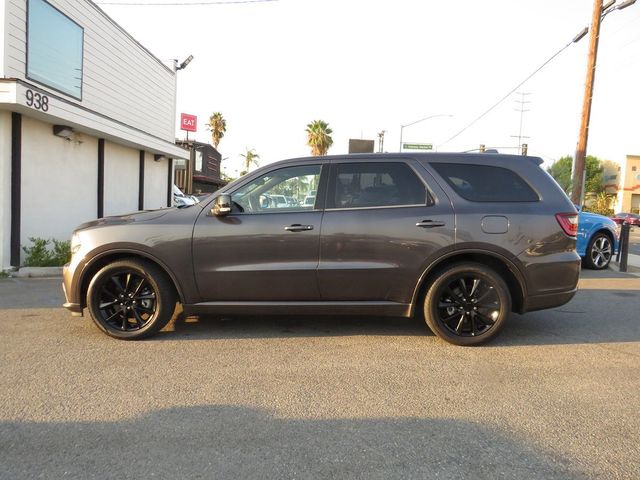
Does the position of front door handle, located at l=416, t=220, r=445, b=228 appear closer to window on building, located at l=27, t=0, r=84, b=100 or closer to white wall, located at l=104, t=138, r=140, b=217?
window on building, located at l=27, t=0, r=84, b=100

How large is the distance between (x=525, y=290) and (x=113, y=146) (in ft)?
38.4

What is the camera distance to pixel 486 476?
2756 millimetres

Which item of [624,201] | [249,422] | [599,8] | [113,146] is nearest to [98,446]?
[249,422]

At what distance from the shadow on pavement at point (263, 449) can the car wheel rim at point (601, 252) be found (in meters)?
9.14

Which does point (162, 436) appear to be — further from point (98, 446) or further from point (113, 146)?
point (113, 146)

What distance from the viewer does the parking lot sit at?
2883 mm

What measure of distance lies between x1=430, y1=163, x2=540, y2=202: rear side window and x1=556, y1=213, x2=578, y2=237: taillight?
0.28m

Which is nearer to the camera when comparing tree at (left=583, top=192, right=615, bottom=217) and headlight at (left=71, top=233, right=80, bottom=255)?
headlight at (left=71, top=233, right=80, bottom=255)

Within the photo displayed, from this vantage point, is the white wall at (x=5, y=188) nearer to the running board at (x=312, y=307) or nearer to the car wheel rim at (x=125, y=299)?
the car wheel rim at (x=125, y=299)

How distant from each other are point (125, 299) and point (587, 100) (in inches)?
595

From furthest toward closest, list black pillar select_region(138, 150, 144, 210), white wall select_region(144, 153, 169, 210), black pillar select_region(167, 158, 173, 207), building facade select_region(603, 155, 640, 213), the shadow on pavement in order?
1. building facade select_region(603, 155, 640, 213)
2. black pillar select_region(167, 158, 173, 207)
3. white wall select_region(144, 153, 169, 210)
4. black pillar select_region(138, 150, 144, 210)
5. the shadow on pavement

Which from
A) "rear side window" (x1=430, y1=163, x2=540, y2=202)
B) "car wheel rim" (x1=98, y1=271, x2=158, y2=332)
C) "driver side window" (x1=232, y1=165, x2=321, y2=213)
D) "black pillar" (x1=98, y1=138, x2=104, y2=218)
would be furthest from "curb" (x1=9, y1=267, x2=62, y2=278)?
"rear side window" (x1=430, y1=163, x2=540, y2=202)

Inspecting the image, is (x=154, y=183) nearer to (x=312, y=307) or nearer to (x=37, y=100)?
(x=37, y=100)

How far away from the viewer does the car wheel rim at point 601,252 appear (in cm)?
1105
